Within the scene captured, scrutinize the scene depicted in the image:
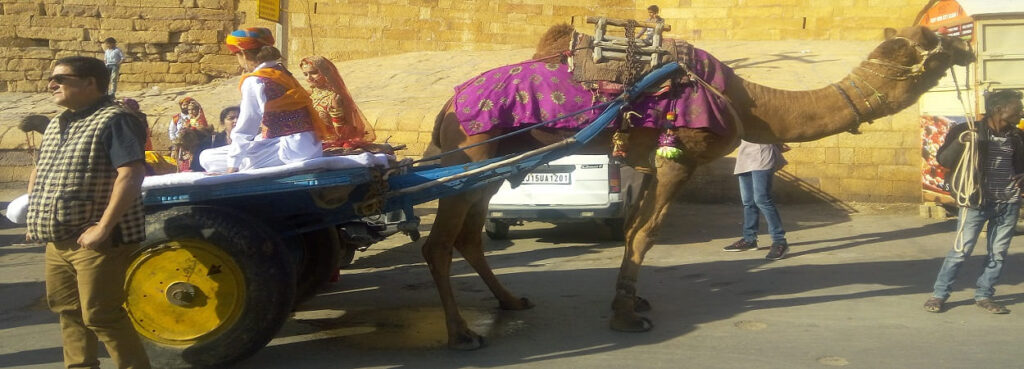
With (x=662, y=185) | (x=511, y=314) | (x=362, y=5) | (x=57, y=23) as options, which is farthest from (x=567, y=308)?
(x=57, y=23)

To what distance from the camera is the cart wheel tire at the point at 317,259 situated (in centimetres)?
625

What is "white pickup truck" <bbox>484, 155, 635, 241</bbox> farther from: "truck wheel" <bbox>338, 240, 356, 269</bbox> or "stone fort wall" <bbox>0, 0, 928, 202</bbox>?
"stone fort wall" <bbox>0, 0, 928, 202</bbox>

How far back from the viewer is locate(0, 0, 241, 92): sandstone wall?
2086 centimetres

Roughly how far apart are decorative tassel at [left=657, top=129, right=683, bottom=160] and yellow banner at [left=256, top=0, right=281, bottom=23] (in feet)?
22.4

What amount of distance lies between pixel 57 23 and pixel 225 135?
50.4 feet

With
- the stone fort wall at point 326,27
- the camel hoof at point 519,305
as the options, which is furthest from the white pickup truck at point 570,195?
the stone fort wall at point 326,27

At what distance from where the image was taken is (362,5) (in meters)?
21.5

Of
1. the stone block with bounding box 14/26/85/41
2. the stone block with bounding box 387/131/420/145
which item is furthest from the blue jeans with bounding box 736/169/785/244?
the stone block with bounding box 14/26/85/41

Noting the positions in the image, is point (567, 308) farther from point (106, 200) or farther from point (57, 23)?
point (57, 23)

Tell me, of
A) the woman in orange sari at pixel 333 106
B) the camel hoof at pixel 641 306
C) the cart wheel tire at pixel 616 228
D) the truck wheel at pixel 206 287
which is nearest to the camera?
the truck wheel at pixel 206 287

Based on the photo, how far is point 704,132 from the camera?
5891 mm

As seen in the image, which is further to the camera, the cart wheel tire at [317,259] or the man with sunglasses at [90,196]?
the cart wheel tire at [317,259]

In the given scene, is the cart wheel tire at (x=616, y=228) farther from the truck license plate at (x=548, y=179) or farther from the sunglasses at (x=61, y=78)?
the sunglasses at (x=61, y=78)

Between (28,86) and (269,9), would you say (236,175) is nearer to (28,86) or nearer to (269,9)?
(269,9)
